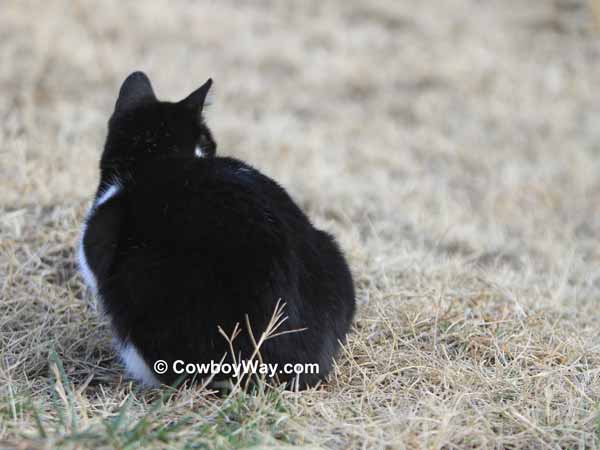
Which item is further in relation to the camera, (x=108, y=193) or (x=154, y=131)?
(x=154, y=131)

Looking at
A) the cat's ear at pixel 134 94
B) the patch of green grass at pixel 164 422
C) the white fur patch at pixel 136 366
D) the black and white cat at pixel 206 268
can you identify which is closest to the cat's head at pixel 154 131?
the cat's ear at pixel 134 94

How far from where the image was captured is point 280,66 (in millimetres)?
7559

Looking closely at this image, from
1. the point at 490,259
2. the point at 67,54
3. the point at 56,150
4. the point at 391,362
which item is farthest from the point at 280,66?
the point at 391,362

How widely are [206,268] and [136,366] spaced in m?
0.44

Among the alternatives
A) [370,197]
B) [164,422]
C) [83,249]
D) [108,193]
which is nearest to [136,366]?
[164,422]

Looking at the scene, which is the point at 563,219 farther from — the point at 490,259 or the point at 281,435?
the point at 281,435

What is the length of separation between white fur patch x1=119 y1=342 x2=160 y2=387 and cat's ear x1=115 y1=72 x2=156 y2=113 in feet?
3.09

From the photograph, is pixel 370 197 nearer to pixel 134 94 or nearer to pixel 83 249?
pixel 134 94

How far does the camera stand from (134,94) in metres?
2.87

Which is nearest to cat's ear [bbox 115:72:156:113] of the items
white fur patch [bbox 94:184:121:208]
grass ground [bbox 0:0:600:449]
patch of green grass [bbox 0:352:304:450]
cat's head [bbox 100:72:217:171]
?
cat's head [bbox 100:72:217:171]

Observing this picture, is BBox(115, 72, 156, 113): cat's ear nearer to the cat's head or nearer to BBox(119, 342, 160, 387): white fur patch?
the cat's head

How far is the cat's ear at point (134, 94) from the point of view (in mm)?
2822

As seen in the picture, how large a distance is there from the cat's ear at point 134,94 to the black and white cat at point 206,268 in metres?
0.38

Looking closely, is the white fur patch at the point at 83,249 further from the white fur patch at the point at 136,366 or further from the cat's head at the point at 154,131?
the white fur patch at the point at 136,366
